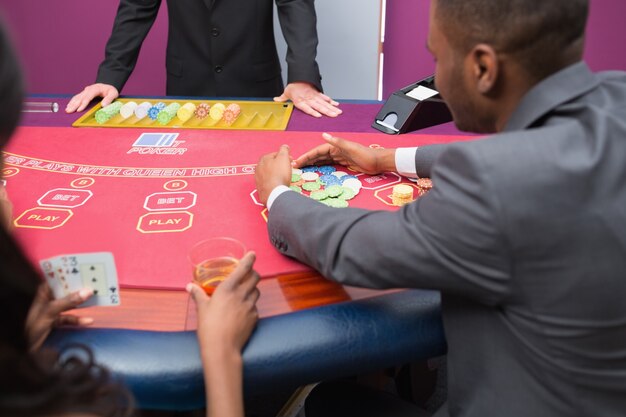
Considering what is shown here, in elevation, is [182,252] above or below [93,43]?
above

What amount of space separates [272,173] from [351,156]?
310 mm

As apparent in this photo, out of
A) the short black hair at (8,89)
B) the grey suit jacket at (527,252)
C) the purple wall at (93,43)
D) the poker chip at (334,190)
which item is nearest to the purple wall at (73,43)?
the purple wall at (93,43)

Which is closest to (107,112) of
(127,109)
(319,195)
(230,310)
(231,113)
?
(127,109)

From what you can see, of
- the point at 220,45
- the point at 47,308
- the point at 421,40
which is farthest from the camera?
the point at 421,40

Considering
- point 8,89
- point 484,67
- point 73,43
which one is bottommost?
point 73,43

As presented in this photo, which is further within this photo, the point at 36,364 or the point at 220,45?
the point at 220,45

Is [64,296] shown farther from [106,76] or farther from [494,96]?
[106,76]

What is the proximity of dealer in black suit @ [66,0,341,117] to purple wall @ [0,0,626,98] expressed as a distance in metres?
1.34

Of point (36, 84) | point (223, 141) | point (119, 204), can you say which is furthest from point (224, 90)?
point (36, 84)

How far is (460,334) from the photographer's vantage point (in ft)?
3.86

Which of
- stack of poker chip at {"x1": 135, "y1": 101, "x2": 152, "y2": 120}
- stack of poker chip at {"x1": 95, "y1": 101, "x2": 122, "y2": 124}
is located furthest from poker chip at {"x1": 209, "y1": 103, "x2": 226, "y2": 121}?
stack of poker chip at {"x1": 95, "y1": 101, "x2": 122, "y2": 124}

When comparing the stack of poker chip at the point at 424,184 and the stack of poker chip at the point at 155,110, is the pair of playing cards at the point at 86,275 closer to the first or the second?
the stack of poker chip at the point at 424,184

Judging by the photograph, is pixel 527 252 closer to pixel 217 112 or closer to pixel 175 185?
pixel 175 185

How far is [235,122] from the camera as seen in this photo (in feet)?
7.02
